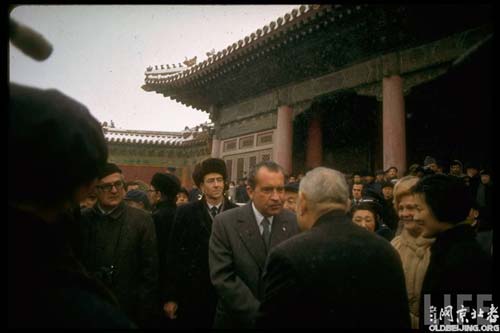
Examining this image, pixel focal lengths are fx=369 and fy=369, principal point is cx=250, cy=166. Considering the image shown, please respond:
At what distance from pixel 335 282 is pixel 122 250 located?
6.65 ft

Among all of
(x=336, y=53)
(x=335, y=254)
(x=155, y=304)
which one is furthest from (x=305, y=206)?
(x=336, y=53)

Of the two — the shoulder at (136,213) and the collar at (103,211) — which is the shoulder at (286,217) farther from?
the collar at (103,211)

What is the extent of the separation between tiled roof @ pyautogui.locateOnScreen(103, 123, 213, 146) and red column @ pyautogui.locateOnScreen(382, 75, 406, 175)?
363 inches

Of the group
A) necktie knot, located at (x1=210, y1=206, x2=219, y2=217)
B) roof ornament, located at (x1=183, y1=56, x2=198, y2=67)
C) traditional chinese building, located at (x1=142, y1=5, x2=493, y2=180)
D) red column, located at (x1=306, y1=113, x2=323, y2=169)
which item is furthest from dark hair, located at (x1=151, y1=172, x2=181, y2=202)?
roof ornament, located at (x1=183, y1=56, x2=198, y2=67)

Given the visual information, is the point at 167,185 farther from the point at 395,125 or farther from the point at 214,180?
the point at 395,125

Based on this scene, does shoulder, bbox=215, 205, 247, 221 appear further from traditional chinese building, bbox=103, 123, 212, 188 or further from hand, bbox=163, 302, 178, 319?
traditional chinese building, bbox=103, 123, 212, 188

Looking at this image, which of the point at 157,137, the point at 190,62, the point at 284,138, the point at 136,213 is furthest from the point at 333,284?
the point at 157,137

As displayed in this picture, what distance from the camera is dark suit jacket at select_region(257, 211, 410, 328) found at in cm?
161

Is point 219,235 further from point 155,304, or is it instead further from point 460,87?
point 460,87

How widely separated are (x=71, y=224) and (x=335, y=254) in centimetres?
111

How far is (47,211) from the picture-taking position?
0.98m

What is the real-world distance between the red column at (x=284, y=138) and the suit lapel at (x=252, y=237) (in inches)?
224

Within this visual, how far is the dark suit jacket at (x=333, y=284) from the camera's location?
161 centimetres

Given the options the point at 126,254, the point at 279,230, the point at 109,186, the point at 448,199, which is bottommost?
the point at 126,254
